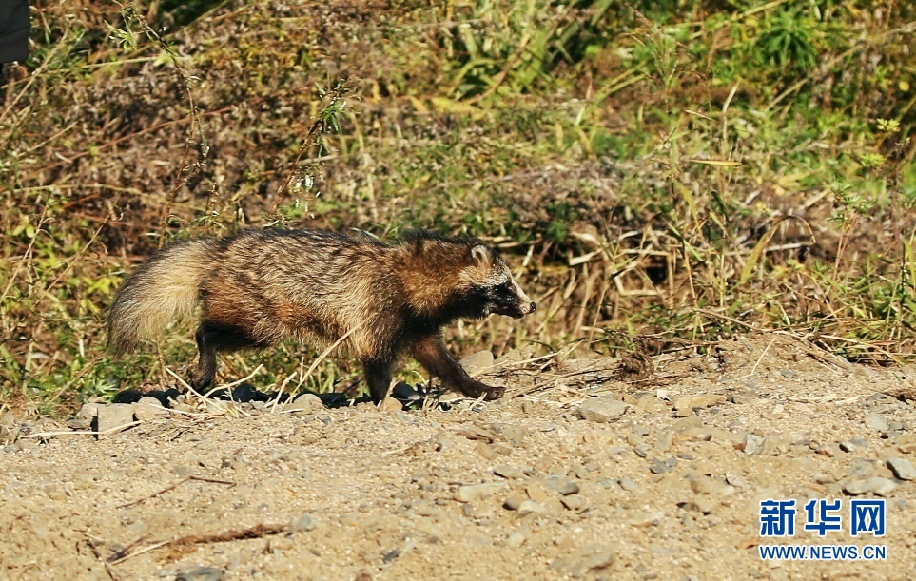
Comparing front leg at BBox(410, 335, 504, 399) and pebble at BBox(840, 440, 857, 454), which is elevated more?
pebble at BBox(840, 440, 857, 454)

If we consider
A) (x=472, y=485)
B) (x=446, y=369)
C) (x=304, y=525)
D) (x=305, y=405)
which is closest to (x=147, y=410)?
(x=305, y=405)

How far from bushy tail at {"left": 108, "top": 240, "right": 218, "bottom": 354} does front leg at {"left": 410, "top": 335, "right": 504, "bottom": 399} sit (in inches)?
48.6

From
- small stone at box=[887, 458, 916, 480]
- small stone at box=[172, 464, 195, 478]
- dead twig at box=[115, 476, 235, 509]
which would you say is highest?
dead twig at box=[115, 476, 235, 509]

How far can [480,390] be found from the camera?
22.2ft

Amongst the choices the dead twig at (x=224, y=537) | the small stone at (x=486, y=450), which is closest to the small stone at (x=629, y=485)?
the small stone at (x=486, y=450)

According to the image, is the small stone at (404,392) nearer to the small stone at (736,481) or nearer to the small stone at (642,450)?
the small stone at (642,450)

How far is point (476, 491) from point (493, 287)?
8.60 feet

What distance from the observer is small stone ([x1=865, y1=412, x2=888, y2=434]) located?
18.5ft

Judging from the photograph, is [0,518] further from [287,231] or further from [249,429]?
[287,231]

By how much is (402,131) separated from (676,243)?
2613 mm

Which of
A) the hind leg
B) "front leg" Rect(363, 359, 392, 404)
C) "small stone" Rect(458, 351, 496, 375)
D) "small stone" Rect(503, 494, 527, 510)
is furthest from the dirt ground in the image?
"small stone" Rect(458, 351, 496, 375)

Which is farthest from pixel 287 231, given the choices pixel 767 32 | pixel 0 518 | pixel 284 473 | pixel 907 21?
pixel 907 21

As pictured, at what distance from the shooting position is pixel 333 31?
9914 millimetres

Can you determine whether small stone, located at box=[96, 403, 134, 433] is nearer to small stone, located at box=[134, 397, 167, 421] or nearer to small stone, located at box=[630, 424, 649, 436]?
small stone, located at box=[134, 397, 167, 421]
